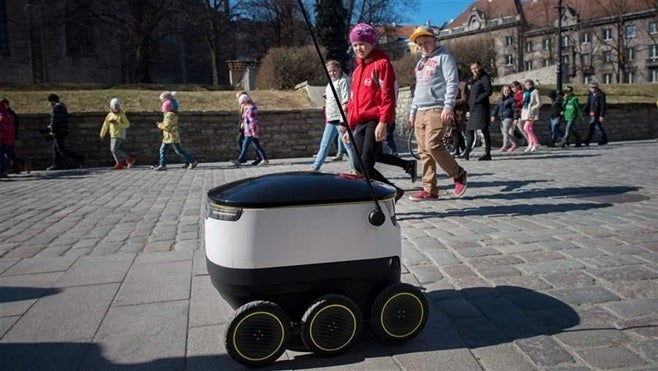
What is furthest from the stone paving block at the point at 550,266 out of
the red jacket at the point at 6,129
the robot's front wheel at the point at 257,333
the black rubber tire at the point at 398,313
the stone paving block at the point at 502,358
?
the red jacket at the point at 6,129

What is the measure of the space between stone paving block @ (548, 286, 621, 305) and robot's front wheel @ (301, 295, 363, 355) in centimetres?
148

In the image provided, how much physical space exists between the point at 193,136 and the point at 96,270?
496 inches

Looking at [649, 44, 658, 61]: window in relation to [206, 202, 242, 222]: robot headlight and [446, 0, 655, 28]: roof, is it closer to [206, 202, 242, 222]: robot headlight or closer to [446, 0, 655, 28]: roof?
[446, 0, 655, 28]: roof

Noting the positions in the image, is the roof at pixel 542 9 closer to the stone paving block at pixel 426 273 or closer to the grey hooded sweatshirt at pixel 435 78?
the grey hooded sweatshirt at pixel 435 78

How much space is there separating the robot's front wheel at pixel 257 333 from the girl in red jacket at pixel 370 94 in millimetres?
2540

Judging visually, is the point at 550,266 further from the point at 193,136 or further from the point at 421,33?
the point at 193,136

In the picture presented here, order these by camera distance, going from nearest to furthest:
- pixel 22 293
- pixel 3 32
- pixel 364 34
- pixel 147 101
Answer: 1. pixel 22 293
2. pixel 364 34
3. pixel 147 101
4. pixel 3 32

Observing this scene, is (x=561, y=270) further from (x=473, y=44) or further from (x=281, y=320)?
(x=473, y=44)

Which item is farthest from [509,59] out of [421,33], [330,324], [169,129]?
[330,324]

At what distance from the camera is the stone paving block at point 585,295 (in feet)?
9.90

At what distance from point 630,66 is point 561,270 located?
271 ft

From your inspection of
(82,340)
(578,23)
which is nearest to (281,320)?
(82,340)

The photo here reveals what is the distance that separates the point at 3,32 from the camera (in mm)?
37281

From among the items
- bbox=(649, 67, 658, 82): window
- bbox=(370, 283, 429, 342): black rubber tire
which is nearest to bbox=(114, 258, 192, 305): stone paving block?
bbox=(370, 283, 429, 342): black rubber tire
